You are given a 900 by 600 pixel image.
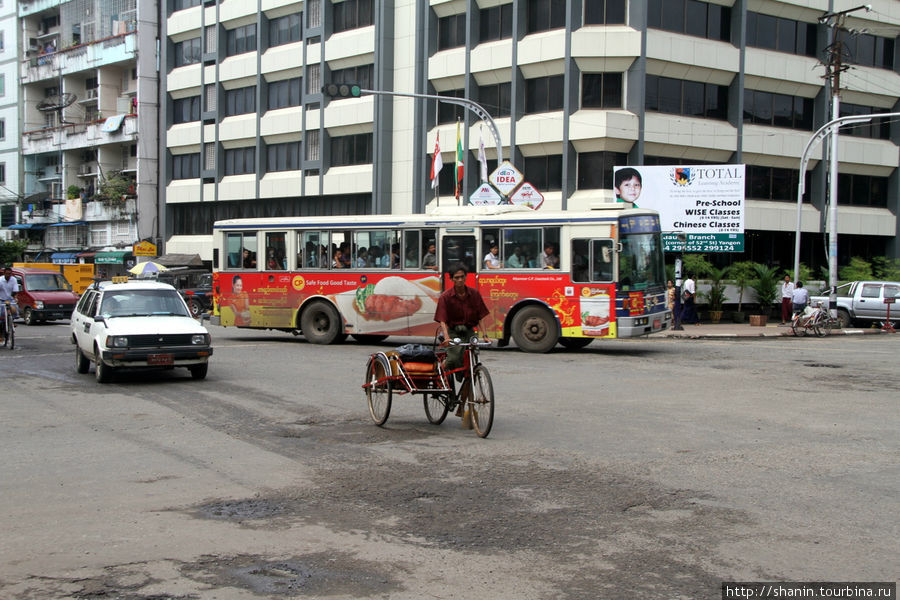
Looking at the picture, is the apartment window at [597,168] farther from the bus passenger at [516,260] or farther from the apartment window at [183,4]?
the apartment window at [183,4]

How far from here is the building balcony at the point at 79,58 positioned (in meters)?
54.4

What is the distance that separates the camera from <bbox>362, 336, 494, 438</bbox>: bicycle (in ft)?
31.2

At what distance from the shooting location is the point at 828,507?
6.65 meters

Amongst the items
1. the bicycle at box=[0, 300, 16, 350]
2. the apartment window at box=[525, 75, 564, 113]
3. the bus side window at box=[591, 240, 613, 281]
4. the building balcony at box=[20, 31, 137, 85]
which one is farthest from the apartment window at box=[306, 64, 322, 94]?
the bus side window at box=[591, 240, 613, 281]

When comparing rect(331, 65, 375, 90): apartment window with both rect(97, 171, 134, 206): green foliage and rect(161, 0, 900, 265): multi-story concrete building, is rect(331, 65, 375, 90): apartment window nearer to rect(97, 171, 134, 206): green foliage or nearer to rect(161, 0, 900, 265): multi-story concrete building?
rect(161, 0, 900, 265): multi-story concrete building

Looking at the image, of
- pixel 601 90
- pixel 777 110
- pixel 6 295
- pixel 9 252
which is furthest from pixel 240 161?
pixel 6 295

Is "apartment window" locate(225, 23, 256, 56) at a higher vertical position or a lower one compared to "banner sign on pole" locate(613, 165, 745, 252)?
higher

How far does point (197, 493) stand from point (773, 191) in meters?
37.2

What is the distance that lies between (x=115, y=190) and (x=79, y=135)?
221 inches

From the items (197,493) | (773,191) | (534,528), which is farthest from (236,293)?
(773,191)

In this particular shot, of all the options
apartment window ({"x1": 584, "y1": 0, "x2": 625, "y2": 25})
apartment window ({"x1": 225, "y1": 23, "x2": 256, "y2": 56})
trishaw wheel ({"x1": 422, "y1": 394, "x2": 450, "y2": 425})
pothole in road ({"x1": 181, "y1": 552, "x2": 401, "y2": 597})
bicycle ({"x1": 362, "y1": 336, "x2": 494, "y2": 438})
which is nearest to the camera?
pothole in road ({"x1": 181, "y1": 552, "x2": 401, "y2": 597})

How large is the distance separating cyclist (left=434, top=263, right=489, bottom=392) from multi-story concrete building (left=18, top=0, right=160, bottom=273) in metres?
48.3

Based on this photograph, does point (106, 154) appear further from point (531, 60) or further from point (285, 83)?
point (531, 60)

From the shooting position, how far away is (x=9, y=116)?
63344mm
